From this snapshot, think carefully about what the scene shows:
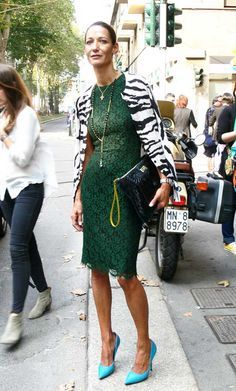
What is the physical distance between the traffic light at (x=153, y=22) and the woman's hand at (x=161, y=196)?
10.1m

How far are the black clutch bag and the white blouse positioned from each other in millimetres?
1016

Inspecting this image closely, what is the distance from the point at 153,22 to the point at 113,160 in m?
10.3

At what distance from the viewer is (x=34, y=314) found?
4.05 metres

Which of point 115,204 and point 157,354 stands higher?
point 115,204

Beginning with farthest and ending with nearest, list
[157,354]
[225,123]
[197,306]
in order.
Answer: [225,123]
[197,306]
[157,354]

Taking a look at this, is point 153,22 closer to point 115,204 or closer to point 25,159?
point 25,159

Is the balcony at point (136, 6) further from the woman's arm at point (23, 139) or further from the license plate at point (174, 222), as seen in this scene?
the woman's arm at point (23, 139)

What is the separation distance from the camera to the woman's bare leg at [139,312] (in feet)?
9.34

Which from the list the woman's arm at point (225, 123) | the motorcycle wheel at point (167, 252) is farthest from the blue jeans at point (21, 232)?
the woman's arm at point (225, 123)

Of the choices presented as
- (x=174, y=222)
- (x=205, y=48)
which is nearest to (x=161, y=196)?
(x=174, y=222)

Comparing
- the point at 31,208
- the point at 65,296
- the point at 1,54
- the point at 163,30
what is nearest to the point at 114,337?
the point at 31,208

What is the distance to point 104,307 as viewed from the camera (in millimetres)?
3012

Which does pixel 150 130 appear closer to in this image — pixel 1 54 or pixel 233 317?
pixel 233 317

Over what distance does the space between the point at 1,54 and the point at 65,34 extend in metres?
19.1
